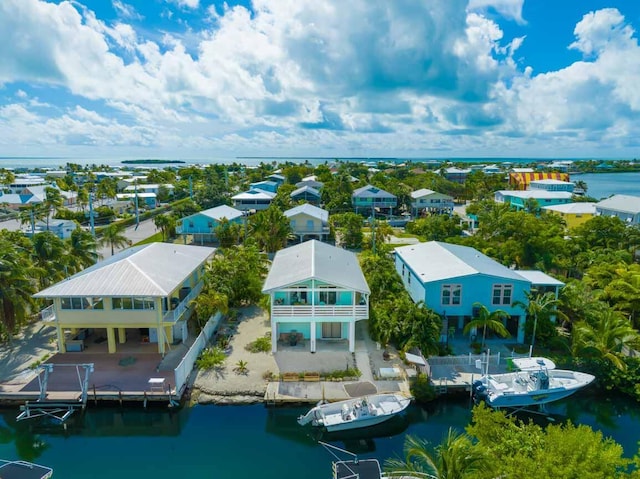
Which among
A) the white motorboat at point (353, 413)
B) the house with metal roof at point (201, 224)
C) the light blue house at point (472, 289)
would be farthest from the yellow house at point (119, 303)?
the house with metal roof at point (201, 224)

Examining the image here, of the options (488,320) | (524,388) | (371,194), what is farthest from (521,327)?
(371,194)

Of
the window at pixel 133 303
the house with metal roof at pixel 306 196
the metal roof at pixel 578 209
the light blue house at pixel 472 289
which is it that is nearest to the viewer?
the window at pixel 133 303

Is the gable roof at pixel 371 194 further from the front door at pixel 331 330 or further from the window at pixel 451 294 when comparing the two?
the front door at pixel 331 330

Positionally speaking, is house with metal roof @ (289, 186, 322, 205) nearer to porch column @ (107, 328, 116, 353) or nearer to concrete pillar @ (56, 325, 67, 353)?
porch column @ (107, 328, 116, 353)

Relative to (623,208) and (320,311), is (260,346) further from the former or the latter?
(623,208)

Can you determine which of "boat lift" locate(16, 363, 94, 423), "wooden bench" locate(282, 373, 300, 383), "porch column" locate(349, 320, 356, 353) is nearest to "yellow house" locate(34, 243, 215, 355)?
"boat lift" locate(16, 363, 94, 423)

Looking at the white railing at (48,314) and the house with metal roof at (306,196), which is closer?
the white railing at (48,314)
